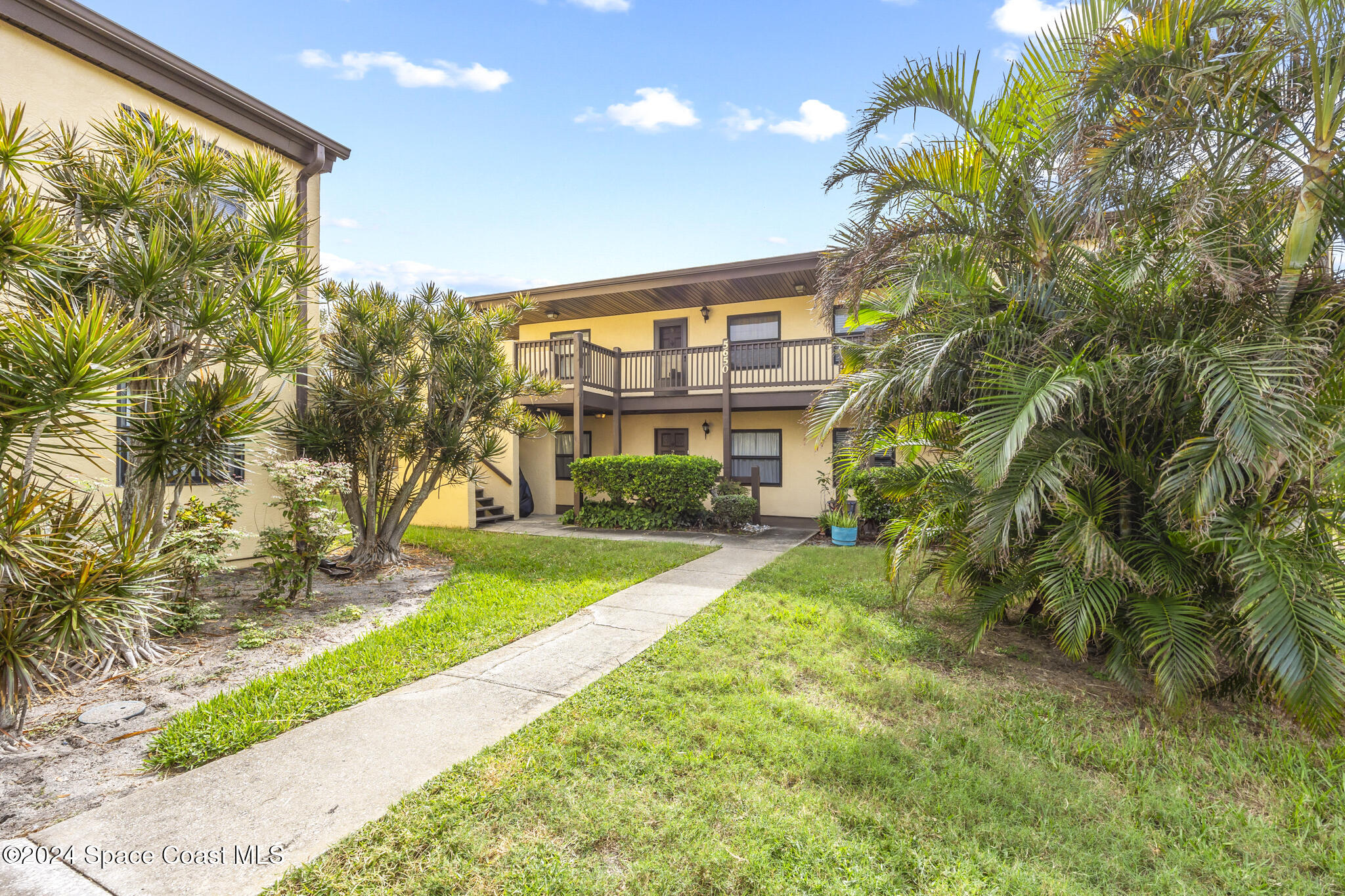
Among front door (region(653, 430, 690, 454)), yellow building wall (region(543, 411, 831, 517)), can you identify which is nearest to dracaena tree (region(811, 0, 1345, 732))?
yellow building wall (region(543, 411, 831, 517))

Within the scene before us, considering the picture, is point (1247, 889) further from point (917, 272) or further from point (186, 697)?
point (186, 697)

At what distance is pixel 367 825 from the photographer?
7.89ft

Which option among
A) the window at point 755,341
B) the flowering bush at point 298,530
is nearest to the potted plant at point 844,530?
the window at point 755,341

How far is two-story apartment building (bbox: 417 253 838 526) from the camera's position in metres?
12.3

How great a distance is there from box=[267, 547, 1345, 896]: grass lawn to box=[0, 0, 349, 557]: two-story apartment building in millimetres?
3835

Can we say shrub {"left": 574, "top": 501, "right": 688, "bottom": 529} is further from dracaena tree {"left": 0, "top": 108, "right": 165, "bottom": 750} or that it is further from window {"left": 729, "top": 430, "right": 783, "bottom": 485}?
dracaena tree {"left": 0, "top": 108, "right": 165, "bottom": 750}

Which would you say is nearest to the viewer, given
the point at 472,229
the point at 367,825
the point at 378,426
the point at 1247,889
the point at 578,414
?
the point at 1247,889

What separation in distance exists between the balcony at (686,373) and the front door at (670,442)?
1413 mm

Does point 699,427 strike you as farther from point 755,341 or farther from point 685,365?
point 755,341

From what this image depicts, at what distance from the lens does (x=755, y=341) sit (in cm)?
1342

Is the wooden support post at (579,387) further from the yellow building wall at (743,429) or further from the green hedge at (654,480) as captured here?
the yellow building wall at (743,429)

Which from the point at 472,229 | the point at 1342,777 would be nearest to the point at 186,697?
the point at 1342,777

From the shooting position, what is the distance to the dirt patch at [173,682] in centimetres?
274

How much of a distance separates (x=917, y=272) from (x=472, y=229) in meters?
12.1
